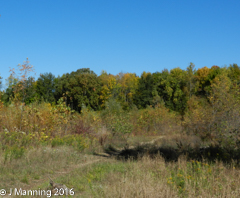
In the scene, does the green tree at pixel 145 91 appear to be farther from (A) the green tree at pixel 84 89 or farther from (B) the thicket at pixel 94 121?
(B) the thicket at pixel 94 121

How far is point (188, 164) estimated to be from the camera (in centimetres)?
823

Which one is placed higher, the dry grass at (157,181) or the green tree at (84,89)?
the green tree at (84,89)

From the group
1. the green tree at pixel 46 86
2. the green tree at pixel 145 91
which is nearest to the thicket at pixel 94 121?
the green tree at pixel 145 91

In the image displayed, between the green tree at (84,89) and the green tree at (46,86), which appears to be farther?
the green tree at (46,86)

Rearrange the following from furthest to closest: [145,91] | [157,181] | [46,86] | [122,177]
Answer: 1. [46,86]
2. [145,91]
3. [122,177]
4. [157,181]

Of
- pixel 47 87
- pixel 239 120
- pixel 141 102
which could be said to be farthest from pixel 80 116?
pixel 47 87

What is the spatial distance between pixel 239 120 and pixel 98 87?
1795 inches

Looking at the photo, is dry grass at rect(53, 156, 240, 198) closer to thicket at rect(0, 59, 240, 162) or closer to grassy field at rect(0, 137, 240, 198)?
grassy field at rect(0, 137, 240, 198)

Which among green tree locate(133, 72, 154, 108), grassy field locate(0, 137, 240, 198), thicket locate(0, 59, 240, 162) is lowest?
grassy field locate(0, 137, 240, 198)

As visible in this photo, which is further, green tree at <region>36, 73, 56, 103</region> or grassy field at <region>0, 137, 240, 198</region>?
green tree at <region>36, 73, 56, 103</region>

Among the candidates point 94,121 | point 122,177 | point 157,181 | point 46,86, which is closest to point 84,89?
point 46,86

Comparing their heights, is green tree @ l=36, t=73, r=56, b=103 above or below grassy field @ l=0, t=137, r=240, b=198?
above

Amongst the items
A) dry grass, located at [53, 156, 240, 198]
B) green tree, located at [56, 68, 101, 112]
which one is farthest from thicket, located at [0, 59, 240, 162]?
green tree, located at [56, 68, 101, 112]

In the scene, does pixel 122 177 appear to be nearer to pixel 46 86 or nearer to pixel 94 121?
pixel 94 121
